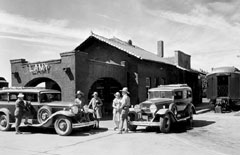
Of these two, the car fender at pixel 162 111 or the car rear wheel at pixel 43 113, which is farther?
the car rear wheel at pixel 43 113

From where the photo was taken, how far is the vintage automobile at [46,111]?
408 inches

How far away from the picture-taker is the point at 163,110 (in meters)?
10.9

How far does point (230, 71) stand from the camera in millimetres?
21250

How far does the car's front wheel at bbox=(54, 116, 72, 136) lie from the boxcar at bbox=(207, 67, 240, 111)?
45.2ft

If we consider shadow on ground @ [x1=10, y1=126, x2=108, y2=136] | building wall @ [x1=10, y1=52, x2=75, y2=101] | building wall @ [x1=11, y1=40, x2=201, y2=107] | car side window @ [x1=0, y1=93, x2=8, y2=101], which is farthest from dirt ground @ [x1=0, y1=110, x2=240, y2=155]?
building wall @ [x1=11, y1=40, x2=201, y2=107]

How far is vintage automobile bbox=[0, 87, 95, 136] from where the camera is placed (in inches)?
408

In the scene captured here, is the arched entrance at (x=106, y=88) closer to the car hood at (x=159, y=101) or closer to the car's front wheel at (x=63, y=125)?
the car hood at (x=159, y=101)

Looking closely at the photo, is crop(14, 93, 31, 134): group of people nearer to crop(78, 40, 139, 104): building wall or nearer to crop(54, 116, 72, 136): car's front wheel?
crop(54, 116, 72, 136): car's front wheel

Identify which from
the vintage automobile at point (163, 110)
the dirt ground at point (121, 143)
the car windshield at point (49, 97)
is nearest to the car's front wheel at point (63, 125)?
the dirt ground at point (121, 143)

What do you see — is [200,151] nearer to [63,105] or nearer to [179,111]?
[179,111]

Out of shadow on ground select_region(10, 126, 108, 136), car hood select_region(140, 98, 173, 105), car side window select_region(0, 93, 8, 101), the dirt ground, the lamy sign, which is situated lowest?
shadow on ground select_region(10, 126, 108, 136)

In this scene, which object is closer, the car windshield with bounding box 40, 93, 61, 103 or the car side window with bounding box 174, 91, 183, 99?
the car windshield with bounding box 40, 93, 61, 103

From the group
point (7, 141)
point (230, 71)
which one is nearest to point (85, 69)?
point (7, 141)

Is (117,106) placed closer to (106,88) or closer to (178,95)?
(178,95)
